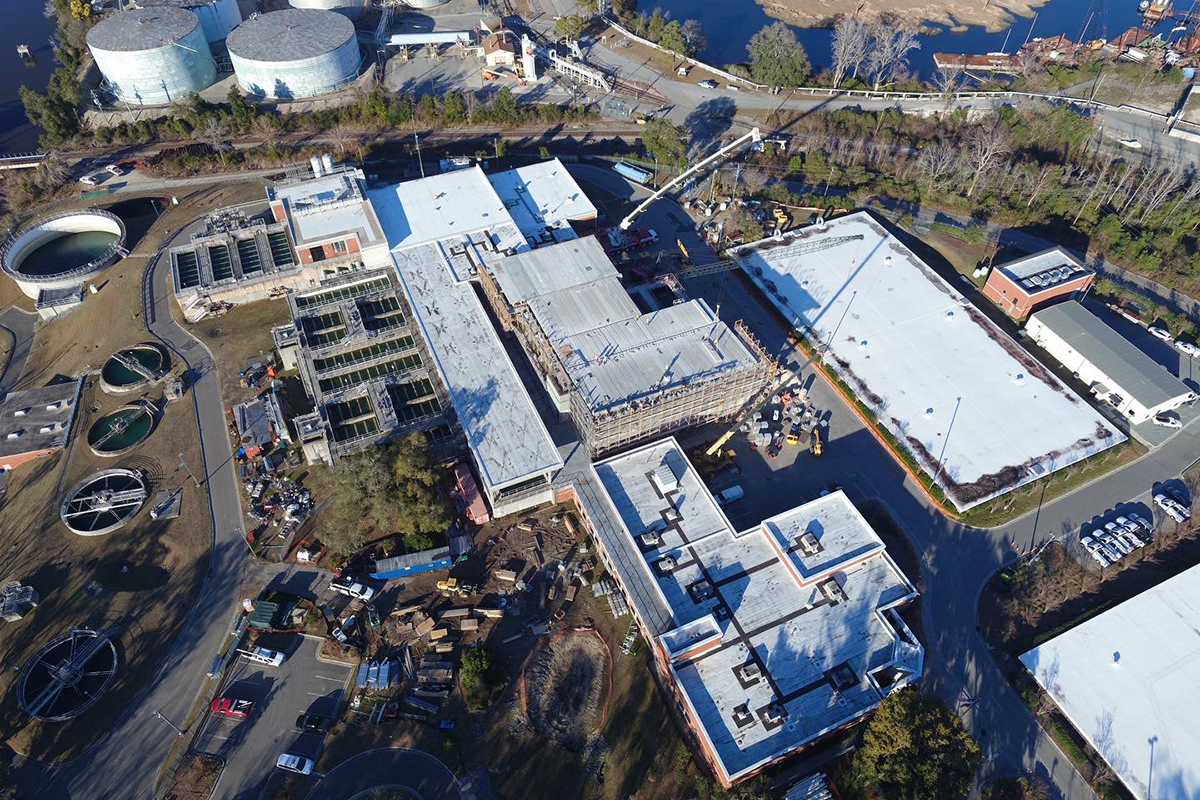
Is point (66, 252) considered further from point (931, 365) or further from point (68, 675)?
point (931, 365)

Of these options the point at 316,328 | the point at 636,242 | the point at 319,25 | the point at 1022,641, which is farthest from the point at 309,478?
the point at 319,25

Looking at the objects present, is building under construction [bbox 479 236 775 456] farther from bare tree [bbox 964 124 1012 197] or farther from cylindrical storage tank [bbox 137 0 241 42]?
cylindrical storage tank [bbox 137 0 241 42]

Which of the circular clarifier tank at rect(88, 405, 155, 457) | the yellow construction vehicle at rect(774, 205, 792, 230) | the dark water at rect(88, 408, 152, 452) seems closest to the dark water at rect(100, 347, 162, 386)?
the circular clarifier tank at rect(88, 405, 155, 457)

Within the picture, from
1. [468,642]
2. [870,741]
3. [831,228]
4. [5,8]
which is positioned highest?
[5,8]

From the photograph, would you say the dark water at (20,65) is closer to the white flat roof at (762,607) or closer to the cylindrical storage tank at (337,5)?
the cylindrical storage tank at (337,5)

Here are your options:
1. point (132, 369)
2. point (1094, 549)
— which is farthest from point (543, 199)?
point (1094, 549)

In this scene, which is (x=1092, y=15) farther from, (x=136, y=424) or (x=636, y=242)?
(x=136, y=424)

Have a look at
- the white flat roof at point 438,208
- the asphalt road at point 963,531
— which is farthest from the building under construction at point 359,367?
the asphalt road at point 963,531
